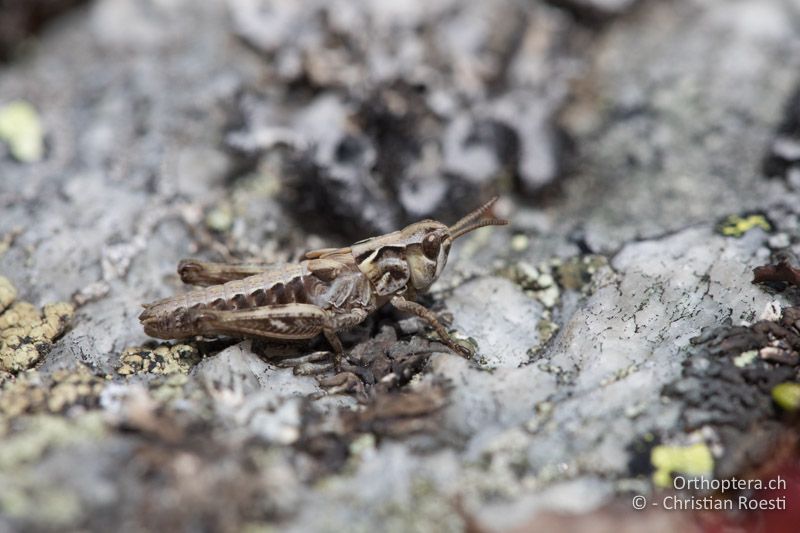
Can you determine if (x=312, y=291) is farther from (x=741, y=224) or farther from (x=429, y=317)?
(x=741, y=224)

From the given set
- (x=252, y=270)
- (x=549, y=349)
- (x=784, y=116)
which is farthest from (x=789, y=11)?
(x=252, y=270)

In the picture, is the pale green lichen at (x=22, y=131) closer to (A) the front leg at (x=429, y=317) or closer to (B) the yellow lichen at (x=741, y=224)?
(A) the front leg at (x=429, y=317)

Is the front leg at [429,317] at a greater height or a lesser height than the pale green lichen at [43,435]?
lesser

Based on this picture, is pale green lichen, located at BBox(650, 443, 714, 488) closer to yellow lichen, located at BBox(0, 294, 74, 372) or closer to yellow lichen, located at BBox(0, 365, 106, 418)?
yellow lichen, located at BBox(0, 365, 106, 418)

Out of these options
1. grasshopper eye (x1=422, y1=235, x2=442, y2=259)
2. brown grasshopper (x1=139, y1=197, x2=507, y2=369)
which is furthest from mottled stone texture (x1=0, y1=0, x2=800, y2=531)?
grasshopper eye (x1=422, y1=235, x2=442, y2=259)

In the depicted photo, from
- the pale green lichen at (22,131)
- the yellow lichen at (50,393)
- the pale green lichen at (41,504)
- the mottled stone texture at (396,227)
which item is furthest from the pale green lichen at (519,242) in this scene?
the pale green lichen at (22,131)

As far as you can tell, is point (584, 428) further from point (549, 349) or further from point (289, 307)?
point (289, 307)

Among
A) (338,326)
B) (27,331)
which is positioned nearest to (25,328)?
(27,331)
